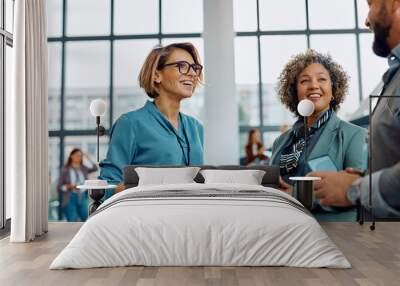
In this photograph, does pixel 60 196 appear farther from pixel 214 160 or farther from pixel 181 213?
pixel 181 213

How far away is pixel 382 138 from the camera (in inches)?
217

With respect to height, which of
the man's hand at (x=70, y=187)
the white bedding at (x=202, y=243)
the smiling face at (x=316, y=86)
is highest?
the smiling face at (x=316, y=86)

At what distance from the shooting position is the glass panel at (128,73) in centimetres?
600

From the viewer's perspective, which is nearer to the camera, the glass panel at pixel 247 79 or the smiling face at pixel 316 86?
the smiling face at pixel 316 86

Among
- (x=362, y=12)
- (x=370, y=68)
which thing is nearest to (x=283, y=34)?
(x=362, y=12)

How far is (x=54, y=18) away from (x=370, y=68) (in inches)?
166

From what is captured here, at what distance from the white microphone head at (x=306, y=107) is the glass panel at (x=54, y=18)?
3.34 m

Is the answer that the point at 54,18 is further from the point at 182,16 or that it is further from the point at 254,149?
the point at 254,149

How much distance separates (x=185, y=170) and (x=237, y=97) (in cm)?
126

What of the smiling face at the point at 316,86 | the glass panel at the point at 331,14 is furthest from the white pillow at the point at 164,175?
the glass panel at the point at 331,14

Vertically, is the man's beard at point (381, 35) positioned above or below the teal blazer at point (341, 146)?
above

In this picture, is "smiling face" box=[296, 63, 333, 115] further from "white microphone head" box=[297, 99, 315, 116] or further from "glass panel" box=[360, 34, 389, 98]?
"glass panel" box=[360, 34, 389, 98]

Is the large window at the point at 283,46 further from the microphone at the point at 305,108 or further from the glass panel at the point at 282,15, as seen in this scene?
the microphone at the point at 305,108

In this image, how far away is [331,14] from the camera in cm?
609
